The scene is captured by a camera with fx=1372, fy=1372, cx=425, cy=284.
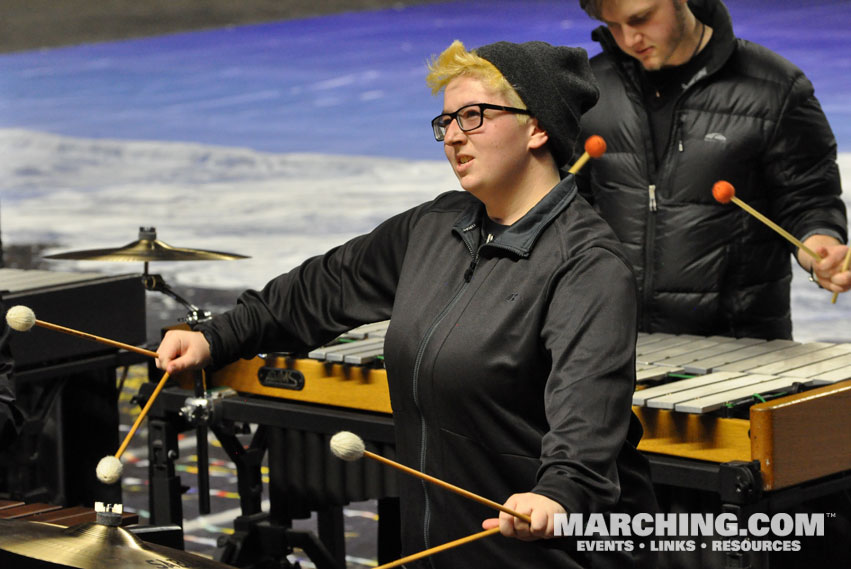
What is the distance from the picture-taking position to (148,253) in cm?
387

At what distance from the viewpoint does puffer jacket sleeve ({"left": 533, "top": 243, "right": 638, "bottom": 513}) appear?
6.54 feet

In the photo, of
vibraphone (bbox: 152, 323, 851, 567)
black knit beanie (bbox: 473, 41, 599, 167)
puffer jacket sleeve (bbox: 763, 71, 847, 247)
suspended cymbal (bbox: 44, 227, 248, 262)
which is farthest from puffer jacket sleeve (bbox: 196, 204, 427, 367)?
puffer jacket sleeve (bbox: 763, 71, 847, 247)

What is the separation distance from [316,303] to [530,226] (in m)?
0.56

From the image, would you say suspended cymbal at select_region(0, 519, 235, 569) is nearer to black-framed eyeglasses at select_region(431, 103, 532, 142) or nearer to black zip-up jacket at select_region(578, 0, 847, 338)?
black-framed eyeglasses at select_region(431, 103, 532, 142)

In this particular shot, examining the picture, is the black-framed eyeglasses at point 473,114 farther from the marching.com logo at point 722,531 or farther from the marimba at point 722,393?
the marimba at point 722,393

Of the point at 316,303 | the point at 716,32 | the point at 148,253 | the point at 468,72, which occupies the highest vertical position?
the point at 716,32

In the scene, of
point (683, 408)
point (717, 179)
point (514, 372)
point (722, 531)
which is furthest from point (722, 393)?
point (514, 372)

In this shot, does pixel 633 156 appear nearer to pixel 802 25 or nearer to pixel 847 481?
pixel 847 481

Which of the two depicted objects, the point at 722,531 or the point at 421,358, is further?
the point at 722,531

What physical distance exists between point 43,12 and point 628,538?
15.1 metres

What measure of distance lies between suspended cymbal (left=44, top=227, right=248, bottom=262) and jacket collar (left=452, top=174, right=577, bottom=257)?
1.59 metres

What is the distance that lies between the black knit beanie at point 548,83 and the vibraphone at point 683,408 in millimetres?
864

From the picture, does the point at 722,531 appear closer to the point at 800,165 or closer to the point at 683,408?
the point at 683,408

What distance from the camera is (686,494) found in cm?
303
